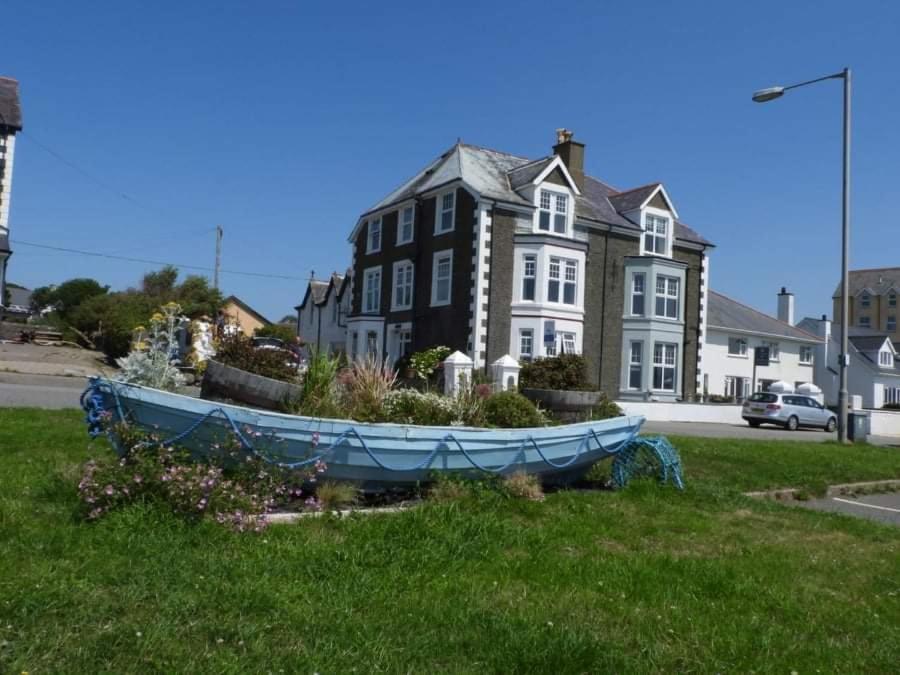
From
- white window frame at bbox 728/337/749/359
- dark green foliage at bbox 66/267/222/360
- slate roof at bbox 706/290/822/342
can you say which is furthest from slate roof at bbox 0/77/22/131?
white window frame at bbox 728/337/749/359

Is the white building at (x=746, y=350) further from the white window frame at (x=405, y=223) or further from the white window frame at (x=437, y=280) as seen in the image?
the white window frame at (x=405, y=223)

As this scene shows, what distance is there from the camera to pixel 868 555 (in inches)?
289

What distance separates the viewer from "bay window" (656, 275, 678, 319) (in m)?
35.1

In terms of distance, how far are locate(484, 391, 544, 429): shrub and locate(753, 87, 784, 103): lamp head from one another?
534 inches

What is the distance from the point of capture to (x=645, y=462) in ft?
33.2

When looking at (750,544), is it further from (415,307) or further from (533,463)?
(415,307)

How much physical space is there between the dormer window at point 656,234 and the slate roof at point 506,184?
804 millimetres

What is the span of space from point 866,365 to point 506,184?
130 ft

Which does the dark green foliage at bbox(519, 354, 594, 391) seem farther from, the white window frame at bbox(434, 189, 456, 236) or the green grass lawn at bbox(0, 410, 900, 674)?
the white window frame at bbox(434, 189, 456, 236)

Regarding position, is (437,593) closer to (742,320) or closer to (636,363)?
(636,363)

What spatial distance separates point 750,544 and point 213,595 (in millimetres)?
5043

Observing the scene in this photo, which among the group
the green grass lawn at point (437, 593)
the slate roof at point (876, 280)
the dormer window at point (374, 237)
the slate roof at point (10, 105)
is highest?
the slate roof at point (876, 280)

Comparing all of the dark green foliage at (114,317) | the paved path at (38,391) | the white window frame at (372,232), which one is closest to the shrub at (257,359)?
the paved path at (38,391)

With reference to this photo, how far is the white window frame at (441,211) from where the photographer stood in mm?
32031
